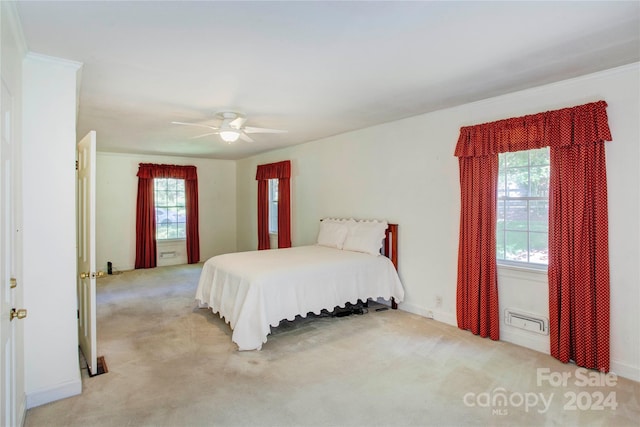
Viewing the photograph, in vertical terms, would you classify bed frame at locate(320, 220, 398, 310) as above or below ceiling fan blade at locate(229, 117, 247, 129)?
below

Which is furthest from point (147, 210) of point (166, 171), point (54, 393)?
point (54, 393)

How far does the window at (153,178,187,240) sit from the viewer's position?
7.19 metres

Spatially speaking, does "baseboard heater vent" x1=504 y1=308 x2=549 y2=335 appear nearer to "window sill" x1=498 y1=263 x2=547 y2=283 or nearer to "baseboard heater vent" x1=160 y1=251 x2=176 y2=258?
"window sill" x1=498 y1=263 x2=547 y2=283

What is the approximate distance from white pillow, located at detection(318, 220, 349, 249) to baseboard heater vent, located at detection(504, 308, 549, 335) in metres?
2.14

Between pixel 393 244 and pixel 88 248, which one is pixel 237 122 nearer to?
pixel 88 248

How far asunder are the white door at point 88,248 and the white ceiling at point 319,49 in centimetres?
65

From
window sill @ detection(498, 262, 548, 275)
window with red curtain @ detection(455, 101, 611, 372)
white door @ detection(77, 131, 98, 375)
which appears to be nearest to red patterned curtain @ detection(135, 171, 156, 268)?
white door @ detection(77, 131, 98, 375)

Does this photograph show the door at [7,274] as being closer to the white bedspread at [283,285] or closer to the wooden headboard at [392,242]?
the white bedspread at [283,285]

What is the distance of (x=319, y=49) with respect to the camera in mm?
2225

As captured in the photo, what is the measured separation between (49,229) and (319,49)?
2.18 metres

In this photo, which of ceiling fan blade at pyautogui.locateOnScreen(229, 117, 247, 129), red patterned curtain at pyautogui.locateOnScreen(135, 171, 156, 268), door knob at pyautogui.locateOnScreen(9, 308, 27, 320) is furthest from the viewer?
red patterned curtain at pyautogui.locateOnScreen(135, 171, 156, 268)

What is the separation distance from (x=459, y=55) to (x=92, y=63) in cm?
259

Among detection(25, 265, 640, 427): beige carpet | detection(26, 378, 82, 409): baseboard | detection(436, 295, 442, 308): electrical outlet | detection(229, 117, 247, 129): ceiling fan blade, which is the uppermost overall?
detection(229, 117, 247, 129): ceiling fan blade

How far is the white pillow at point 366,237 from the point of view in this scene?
4289 millimetres
